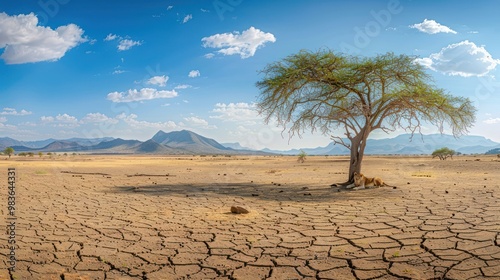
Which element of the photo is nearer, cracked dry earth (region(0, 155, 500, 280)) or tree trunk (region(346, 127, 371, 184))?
cracked dry earth (region(0, 155, 500, 280))

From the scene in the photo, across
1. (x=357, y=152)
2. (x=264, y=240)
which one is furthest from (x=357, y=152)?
(x=264, y=240)

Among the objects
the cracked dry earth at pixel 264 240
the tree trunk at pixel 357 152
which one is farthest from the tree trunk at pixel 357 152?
→ the cracked dry earth at pixel 264 240

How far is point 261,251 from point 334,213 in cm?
312

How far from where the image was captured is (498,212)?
22.6ft

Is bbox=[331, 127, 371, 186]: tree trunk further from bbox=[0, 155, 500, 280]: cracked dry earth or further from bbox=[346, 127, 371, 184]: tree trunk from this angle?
bbox=[0, 155, 500, 280]: cracked dry earth

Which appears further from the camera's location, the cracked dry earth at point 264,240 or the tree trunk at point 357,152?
the tree trunk at point 357,152

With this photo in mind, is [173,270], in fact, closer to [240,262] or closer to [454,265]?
[240,262]

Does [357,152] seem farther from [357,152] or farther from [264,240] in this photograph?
[264,240]

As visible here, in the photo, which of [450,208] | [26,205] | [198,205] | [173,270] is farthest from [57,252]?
[450,208]

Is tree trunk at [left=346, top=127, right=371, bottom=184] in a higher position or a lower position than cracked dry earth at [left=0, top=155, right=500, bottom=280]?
higher

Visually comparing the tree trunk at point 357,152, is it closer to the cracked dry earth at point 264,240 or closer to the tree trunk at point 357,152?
the tree trunk at point 357,152

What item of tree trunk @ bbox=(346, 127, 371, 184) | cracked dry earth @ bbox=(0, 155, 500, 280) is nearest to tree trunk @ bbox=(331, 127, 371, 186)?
tree trunk @ bbox=(346, 127, 371, 184)

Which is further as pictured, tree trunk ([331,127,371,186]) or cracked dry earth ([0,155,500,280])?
tree trunk ([331,127,371,186])

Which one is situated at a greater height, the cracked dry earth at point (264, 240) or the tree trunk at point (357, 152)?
the tree trunk at point (357, 152)
